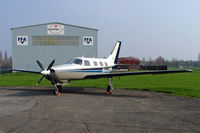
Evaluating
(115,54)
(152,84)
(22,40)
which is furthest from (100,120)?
(22,40)

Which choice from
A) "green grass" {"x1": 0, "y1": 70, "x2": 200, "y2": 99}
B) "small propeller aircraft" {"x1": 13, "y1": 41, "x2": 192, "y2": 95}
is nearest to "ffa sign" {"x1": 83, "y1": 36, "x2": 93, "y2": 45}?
"green grass" {"x1": 0, "y1": 70, "x2": 200, "y2": 99}

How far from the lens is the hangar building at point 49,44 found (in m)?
42.6

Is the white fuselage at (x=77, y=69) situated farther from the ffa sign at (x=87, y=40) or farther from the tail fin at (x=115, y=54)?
the ffa sign at (x=87, y=40)

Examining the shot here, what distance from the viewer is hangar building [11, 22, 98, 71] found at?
42594mm

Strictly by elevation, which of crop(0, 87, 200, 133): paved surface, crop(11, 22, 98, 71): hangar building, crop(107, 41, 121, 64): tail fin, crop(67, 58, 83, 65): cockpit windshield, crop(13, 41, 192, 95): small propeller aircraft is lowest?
crop(0, 87, 200, 133): paved surface

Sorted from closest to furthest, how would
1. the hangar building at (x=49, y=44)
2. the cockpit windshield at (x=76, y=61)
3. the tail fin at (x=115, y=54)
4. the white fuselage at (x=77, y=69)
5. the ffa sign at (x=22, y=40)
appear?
the white fuselage at (x=77, y=69) < the cockpit windshield at (x=76, y=61) < the tail fin at (x=115, y=54) < the hangar building at (x=49, y=44) < the ffa sign at (x=22, y=40)

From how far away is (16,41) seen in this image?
141 feet

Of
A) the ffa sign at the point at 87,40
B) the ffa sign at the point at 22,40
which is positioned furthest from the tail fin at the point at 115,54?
the ffa sign at the point at 22,40

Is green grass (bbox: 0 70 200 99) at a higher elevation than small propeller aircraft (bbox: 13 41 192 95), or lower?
lower

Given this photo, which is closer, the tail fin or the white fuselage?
the white fuselage

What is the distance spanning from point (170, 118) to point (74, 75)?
8.35 meters

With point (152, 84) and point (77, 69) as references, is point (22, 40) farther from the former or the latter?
point (77, 69)

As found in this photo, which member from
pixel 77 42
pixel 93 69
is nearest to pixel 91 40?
pixel 77 42

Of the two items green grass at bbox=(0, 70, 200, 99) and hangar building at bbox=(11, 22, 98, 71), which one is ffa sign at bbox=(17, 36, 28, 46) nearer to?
hangar building at bbox=(11, 22, 98, 71)
